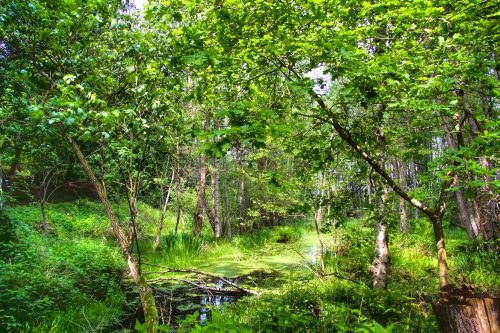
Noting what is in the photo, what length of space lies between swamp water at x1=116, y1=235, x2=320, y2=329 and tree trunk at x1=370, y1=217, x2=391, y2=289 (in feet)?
5.24

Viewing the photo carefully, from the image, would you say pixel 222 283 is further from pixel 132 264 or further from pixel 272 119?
pixel 272 119

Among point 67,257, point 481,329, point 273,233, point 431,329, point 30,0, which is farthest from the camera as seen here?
point 273,233

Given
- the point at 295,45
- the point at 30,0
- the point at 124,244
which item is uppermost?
the point at 30,0

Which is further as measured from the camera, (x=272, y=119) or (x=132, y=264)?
(x=132, y=264)

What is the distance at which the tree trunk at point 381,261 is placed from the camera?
22.2ft

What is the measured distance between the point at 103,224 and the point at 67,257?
6.88 metres

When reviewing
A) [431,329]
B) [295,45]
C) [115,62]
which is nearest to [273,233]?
[431,329]

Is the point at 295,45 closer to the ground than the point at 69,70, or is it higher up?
closer to the ground

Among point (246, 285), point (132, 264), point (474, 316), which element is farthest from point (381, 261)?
point (132, 264)

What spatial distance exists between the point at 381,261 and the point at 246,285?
3412 millimetres

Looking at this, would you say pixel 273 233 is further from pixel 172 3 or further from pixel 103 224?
pixel 172 3

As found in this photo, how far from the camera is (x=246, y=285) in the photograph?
334 inches

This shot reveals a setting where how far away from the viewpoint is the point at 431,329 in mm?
4840

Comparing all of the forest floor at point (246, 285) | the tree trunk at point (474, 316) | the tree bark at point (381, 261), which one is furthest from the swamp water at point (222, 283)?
the tree trunk at point (474, 316)
